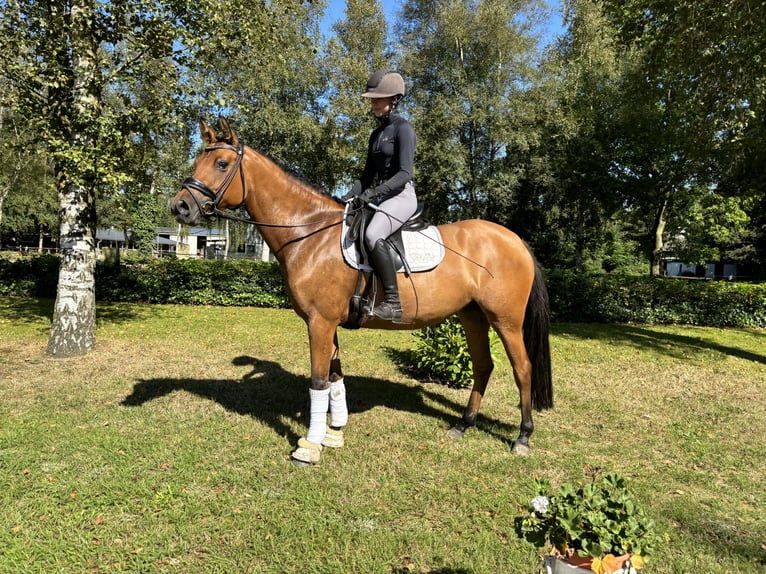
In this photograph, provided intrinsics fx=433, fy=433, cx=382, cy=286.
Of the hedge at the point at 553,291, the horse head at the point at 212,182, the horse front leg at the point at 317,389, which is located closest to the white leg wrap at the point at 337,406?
the horse front leg at the point at 317,389

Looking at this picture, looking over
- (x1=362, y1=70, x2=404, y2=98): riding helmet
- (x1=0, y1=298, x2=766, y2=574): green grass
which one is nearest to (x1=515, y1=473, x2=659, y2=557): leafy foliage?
(x1=0, y1=298, x2=766, y2=574): green grass

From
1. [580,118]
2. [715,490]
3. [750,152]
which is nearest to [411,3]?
[580,118]

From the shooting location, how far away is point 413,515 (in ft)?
11.2

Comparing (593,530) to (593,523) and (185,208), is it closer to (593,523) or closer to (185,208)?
(593,523)

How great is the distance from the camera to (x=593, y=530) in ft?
5.90

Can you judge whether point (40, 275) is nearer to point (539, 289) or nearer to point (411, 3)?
point (539, 289)

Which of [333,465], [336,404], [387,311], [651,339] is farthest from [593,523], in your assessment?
[651,339]

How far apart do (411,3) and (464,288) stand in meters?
24.5

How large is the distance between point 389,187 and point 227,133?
1584 millimetres

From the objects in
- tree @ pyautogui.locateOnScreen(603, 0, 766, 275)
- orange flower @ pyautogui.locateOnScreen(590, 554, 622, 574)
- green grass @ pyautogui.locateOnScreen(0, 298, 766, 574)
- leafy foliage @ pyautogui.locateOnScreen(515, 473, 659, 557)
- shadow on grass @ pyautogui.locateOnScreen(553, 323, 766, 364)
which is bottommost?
green grass @ pyautogui.locateOnScreen(0, 298, 766, 574)

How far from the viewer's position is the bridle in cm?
385

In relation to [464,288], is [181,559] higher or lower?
lower

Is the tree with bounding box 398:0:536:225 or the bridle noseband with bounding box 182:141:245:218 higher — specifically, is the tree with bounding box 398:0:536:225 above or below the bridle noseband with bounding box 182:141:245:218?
above

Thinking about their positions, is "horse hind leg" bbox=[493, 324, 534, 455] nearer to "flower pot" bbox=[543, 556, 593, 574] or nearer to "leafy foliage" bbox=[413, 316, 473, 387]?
"leafy foliage" bbox=[413, 316, 473, 387]
